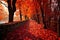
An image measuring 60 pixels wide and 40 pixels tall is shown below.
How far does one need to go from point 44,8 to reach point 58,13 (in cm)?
616

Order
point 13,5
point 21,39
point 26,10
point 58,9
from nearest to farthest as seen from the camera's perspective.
→ 1. point 21,39
2. point 58,9
3. point 13,5
4. point 26,10

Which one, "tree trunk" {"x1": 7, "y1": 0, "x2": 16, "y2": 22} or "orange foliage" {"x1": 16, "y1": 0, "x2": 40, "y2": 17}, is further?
"orange foliage" {"x1": 16, "y1": 0, "x2": 40, "y2": 17}

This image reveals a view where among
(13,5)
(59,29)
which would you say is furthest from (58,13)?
(13,5)

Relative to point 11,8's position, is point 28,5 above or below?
above

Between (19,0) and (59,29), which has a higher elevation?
(19,0)

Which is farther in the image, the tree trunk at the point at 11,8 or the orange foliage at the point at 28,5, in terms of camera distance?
the orange foliage at the point at 28,5

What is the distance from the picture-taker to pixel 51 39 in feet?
40.5

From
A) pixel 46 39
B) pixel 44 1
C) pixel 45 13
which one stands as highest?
pixel 44 1

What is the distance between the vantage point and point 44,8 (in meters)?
20.6

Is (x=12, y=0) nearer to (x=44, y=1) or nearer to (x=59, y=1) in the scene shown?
(x=44, y=1)

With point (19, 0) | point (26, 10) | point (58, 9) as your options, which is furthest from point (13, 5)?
point (26, 10)

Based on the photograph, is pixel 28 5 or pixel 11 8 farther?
pixel 28 5

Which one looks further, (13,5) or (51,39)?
(13,5)

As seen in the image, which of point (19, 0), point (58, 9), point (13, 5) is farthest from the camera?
point (19, 0)
